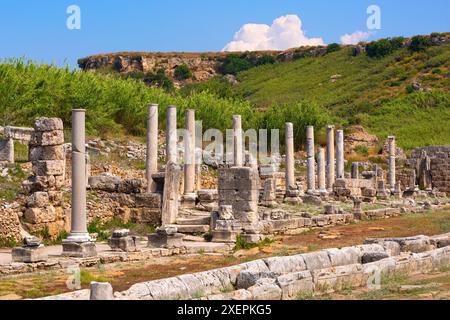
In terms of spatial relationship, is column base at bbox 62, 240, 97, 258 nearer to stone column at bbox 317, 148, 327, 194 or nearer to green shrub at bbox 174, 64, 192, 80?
stone column at bbox 317, 148, 327, 194

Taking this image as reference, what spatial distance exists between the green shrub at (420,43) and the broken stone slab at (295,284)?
91588 millimetres

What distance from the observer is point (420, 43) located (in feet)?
334

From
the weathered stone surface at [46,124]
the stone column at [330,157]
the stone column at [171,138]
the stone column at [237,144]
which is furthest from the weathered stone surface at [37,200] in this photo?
the stone column at [330,157]

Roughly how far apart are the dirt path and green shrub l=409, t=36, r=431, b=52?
Answer: 7329cm

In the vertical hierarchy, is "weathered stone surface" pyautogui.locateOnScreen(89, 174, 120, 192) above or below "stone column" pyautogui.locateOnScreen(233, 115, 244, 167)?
below

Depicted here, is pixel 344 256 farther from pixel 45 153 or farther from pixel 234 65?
pixel 234 65

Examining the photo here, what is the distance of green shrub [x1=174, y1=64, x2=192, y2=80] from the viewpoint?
405 ft

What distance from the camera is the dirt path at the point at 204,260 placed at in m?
15.3

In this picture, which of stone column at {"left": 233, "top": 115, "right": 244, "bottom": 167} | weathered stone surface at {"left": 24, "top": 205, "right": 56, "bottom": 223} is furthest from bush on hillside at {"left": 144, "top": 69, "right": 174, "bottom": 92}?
weathered stone surface at {"left": 24, "top": 205, "right": 56, "bottom": 223}

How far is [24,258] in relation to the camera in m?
17.4

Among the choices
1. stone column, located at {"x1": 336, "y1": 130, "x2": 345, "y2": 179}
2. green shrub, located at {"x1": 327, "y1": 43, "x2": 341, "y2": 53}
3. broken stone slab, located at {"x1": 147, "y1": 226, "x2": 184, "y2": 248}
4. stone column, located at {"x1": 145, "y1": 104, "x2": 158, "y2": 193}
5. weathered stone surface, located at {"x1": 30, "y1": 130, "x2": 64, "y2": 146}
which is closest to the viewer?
broken stone slab, located at {"x1": 147, "y1": 226, "x2": 184, "y2": 248}
